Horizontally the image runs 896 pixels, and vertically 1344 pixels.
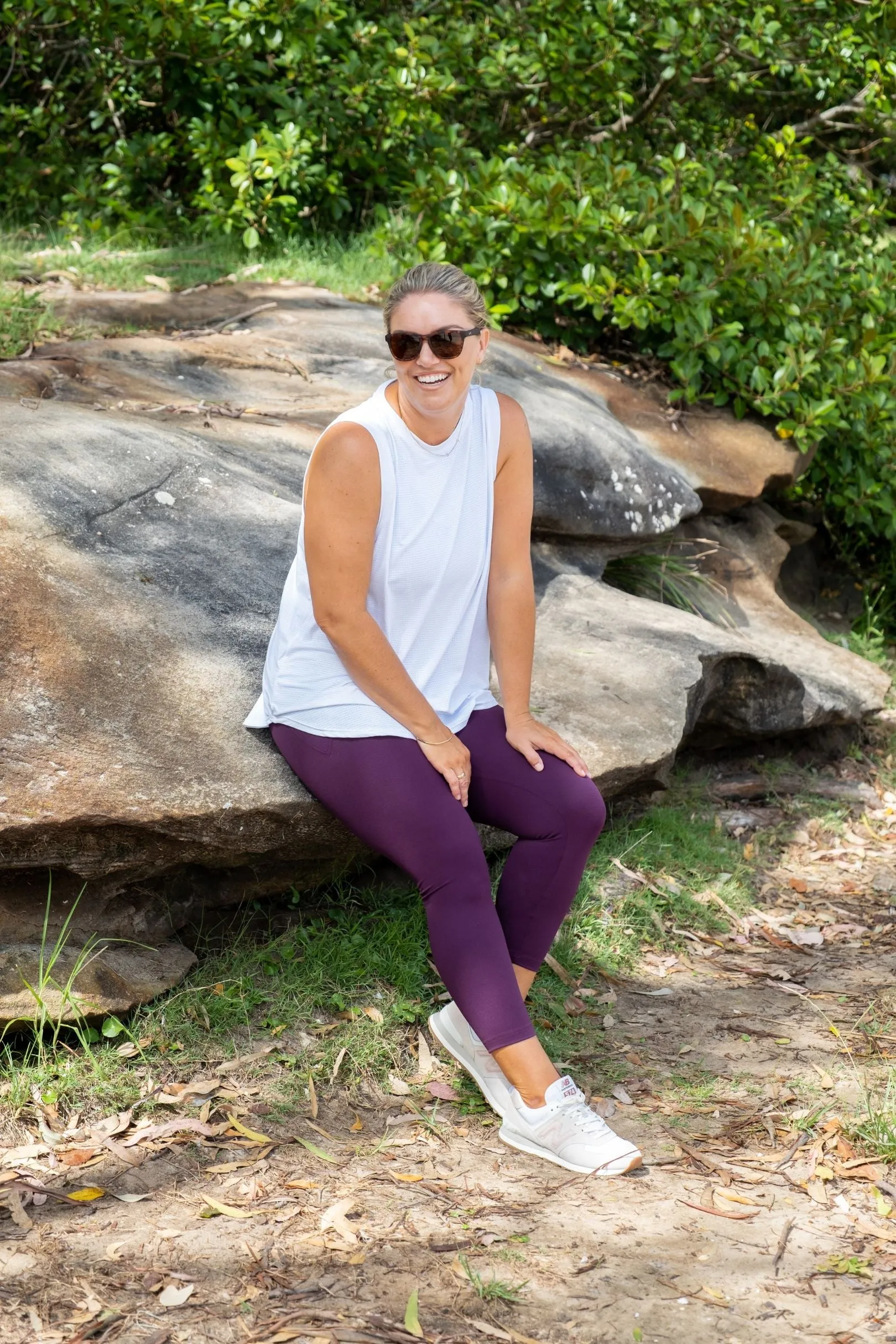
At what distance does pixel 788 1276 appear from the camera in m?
2.61

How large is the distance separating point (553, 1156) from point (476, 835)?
0.77 meters

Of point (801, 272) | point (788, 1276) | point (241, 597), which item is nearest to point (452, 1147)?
point (788, 1276)

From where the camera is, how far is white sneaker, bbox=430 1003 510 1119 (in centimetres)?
312

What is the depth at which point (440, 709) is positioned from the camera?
3.35 meters

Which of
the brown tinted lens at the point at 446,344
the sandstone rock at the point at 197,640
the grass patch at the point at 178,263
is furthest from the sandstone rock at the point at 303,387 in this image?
the brown tinted lens at the point at 446,344

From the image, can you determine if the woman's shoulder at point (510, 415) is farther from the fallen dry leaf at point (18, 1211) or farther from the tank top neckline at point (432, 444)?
the fallen dry leaf at point (18, 1211)

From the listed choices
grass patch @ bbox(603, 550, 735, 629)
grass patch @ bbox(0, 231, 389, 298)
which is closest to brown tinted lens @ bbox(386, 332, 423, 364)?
grass patch @ bbox(603, 550, 735, 629)

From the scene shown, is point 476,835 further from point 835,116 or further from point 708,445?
point 835,116

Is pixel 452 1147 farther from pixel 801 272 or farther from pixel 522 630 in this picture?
pixel 801 272

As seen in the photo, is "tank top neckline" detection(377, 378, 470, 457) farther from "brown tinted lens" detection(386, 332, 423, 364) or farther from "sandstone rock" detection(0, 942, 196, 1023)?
"sandstone rock" detection(0, 942, 196, 1023)

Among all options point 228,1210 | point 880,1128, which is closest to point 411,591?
point 228,1210

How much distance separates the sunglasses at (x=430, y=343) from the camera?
3160 mm

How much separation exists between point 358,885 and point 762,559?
343cm

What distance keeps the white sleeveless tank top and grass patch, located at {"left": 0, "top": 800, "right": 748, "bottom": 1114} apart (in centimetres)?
73
